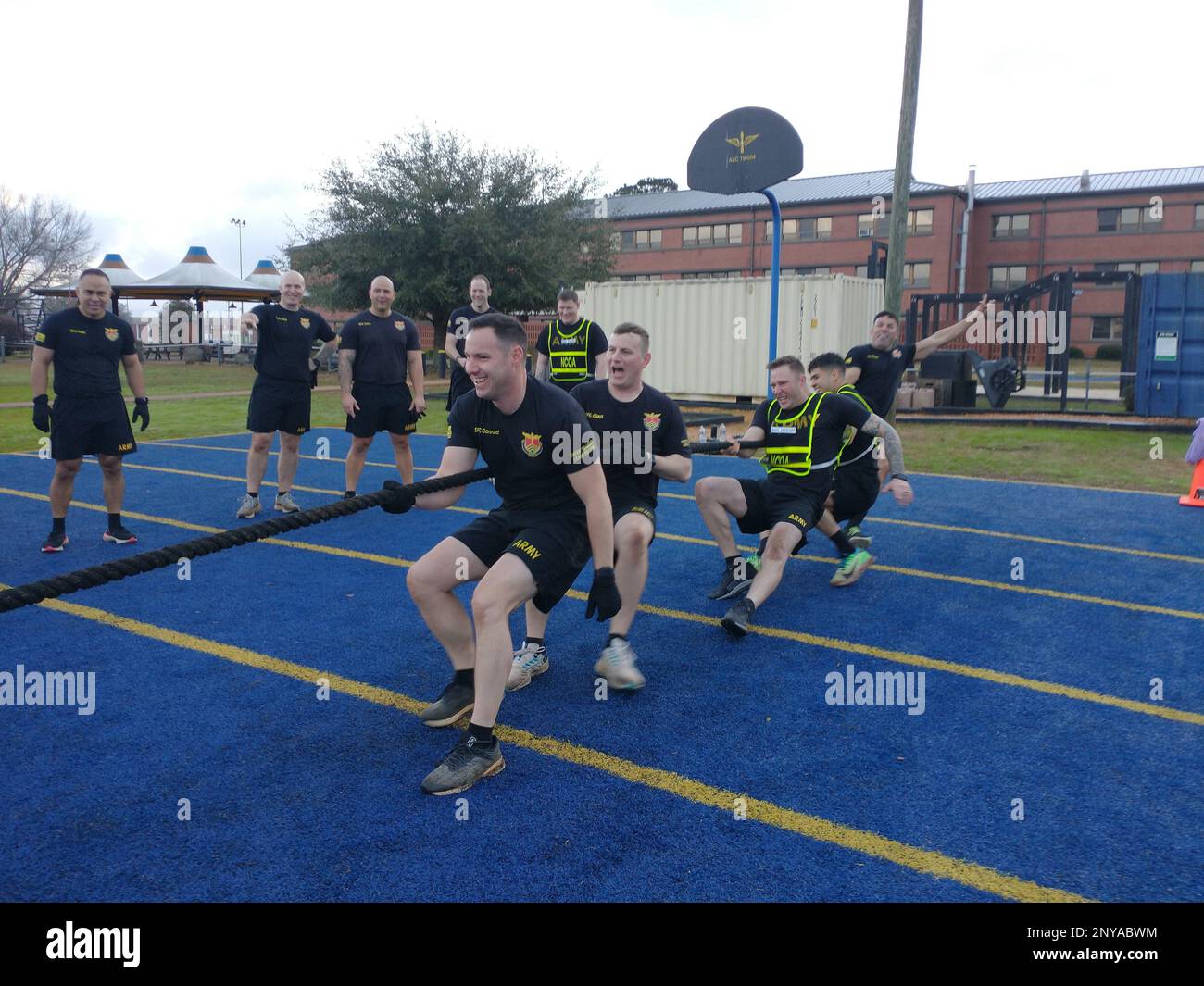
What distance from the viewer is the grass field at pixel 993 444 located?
1117 cm

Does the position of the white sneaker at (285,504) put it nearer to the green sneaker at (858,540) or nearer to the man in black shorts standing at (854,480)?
the man in black shorts standing at (854,480)

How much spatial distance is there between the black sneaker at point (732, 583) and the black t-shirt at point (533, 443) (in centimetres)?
218

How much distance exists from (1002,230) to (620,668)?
52.2m

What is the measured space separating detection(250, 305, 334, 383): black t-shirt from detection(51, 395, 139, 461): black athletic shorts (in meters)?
1.38

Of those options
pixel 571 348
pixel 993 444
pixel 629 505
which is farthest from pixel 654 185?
pixel 629 505

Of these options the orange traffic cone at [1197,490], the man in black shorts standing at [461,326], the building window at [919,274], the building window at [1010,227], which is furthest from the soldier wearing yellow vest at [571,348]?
the building window at [1010,227]

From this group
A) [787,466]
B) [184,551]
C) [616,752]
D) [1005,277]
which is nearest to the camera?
[184,551]

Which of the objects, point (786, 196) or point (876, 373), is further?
point (786, 196)

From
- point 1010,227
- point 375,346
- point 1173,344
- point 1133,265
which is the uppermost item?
point 1010,227

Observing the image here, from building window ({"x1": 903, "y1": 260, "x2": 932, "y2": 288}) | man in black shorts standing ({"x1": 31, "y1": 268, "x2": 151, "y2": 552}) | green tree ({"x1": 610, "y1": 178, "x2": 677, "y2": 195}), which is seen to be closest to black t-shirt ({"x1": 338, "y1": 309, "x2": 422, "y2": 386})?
man in black shorts standing ({"x1": 31, "y1": 268, "x2": 151, "y2": 552})

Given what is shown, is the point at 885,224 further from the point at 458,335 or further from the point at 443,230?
the point at 458,335

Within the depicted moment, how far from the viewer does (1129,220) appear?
154 ft

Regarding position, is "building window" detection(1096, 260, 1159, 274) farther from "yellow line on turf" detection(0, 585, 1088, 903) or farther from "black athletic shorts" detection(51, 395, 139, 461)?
"yellow line on turf" detection(0, 585, 1088, 903)
